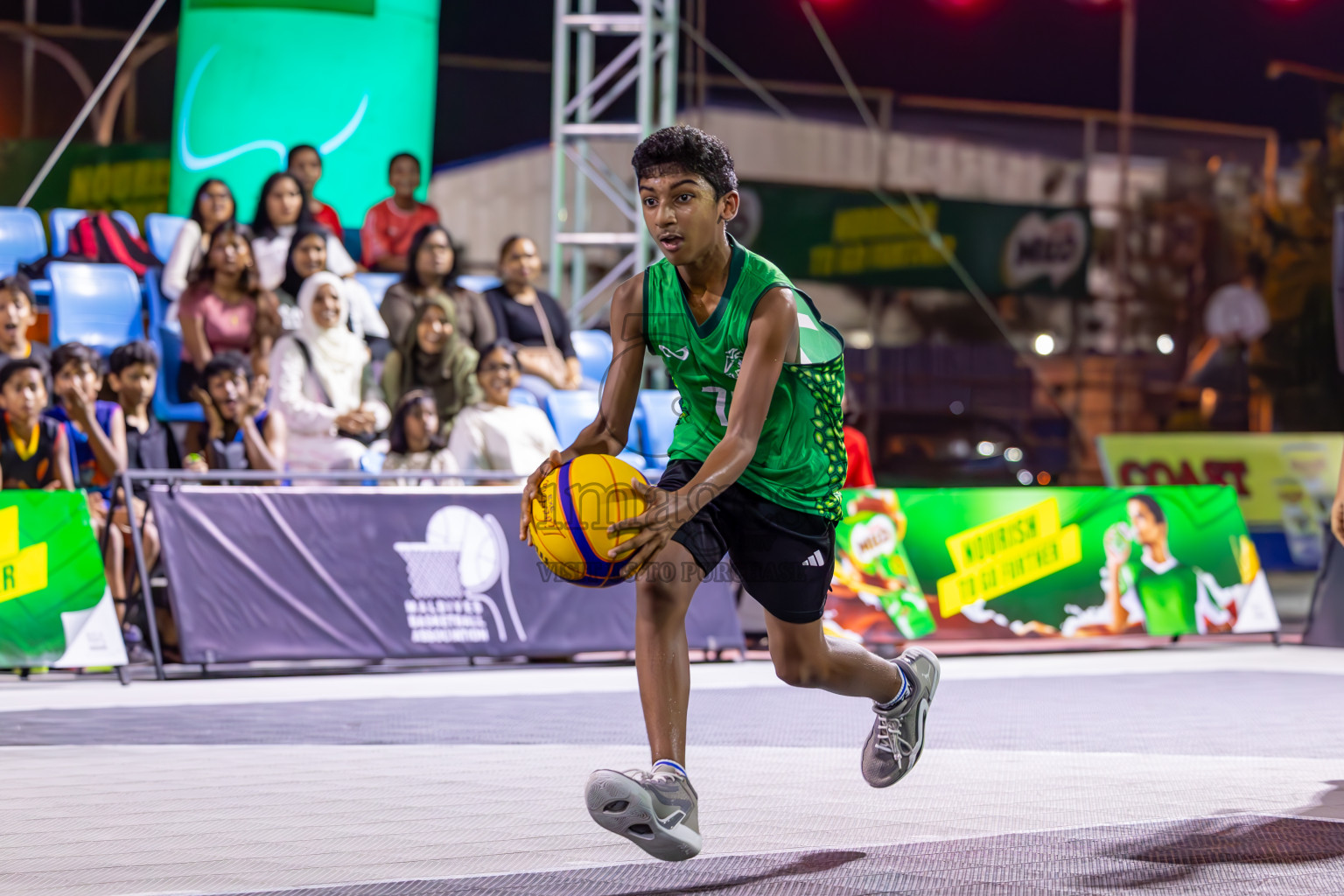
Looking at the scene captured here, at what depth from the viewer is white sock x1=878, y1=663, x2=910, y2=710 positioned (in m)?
5.34

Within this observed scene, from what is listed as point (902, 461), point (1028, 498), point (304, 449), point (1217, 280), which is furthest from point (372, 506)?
point (1217, 280)

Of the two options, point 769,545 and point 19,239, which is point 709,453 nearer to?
point 769,545

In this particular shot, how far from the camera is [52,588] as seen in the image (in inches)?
364

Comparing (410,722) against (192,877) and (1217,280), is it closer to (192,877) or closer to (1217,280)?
(192,877)

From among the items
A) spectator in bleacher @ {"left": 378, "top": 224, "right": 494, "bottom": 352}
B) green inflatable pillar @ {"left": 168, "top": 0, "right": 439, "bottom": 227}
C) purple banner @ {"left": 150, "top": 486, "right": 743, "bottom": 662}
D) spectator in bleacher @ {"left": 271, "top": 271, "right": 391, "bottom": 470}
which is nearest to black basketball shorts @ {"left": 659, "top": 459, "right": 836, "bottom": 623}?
purple banner @ {"left": 150, "top": 486, "right": 743, "bottom": 662}

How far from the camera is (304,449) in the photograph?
37.3ft

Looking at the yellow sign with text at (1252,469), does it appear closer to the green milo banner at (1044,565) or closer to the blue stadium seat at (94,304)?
the green milo banner at (1044,565)

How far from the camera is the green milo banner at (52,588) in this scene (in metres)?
9.15

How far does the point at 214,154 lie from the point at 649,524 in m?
11.4

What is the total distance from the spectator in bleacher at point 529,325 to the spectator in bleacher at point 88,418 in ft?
10.2

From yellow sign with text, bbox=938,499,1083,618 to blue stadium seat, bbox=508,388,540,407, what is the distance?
305 cm

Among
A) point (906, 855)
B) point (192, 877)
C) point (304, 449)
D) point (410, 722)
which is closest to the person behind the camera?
point (192, 877)

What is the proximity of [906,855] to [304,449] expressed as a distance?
24.4ft

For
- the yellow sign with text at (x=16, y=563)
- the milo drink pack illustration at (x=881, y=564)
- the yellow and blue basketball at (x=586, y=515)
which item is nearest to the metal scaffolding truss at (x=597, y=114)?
the milo drink pack illustration at (x=881, y=564)
